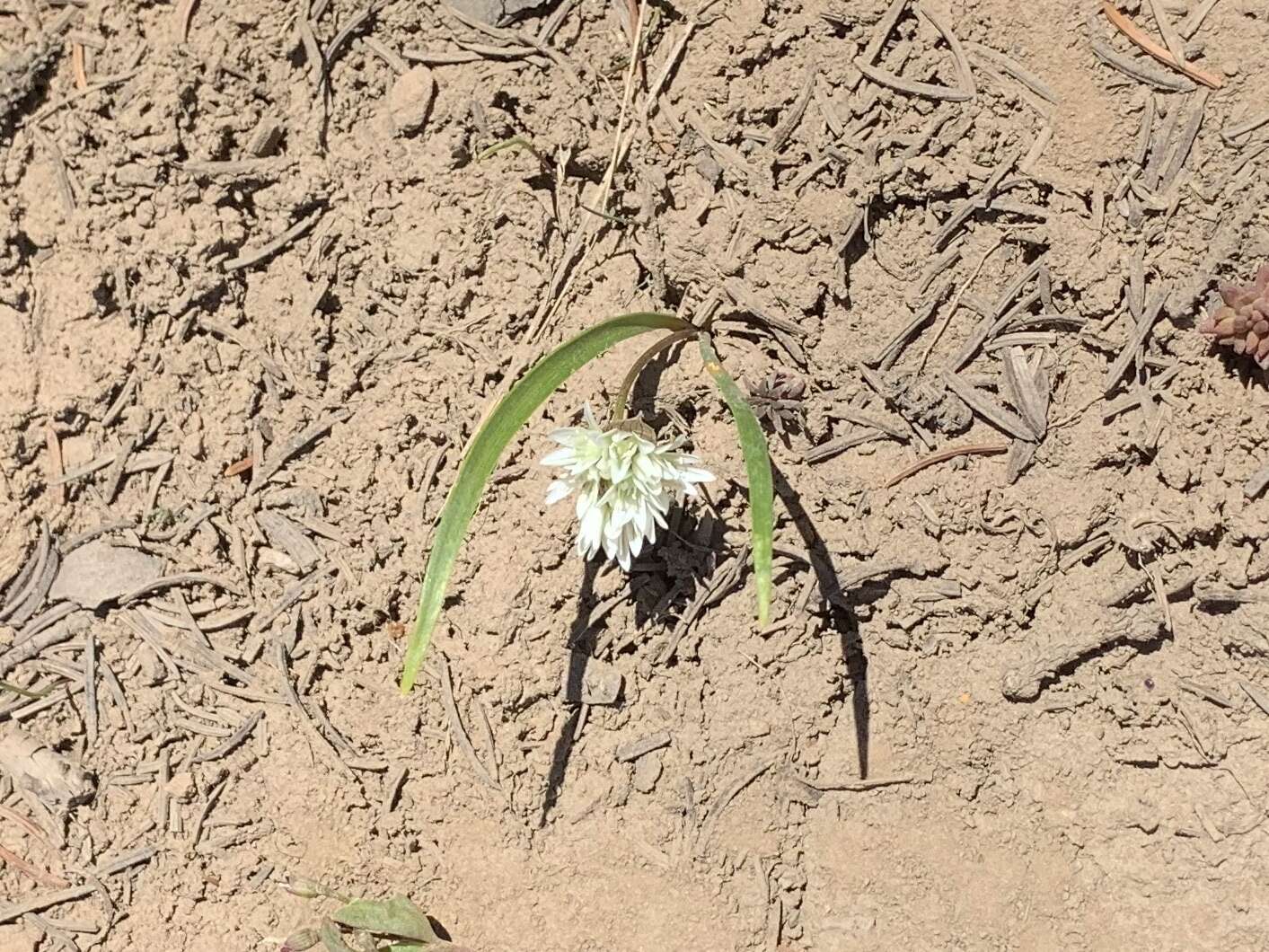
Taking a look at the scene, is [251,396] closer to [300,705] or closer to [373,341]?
[373,341]

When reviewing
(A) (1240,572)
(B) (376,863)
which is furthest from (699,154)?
(B) (376,863)

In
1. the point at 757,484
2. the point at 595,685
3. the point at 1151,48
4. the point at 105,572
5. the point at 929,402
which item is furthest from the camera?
the point at 105,572

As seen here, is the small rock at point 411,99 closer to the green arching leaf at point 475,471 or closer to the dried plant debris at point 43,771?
the green arching leaf at point 475,471

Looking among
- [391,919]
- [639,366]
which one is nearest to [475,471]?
[639,366]

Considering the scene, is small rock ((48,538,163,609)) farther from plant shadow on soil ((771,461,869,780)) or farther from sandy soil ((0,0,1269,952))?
plant shadow on soil ((771,461,869,780))

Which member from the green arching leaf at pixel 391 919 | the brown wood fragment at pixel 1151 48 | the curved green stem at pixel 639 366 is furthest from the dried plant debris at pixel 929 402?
the green arching leaf at pixel 391 919

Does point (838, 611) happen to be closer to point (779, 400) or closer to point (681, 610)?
point (681, 610)

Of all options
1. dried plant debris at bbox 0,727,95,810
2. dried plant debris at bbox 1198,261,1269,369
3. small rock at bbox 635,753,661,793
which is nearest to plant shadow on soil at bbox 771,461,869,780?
small rock at bbox 635,753,661,793
